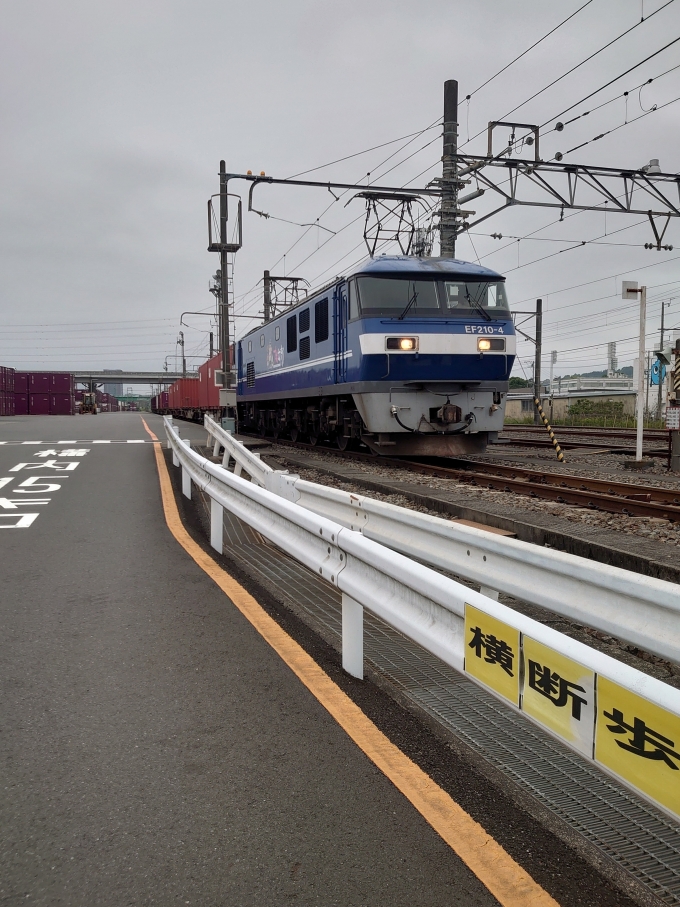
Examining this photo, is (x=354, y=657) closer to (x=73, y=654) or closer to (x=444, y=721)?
(x=444, y=721)

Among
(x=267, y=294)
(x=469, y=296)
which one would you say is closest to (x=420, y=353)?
(x=469, y=296)

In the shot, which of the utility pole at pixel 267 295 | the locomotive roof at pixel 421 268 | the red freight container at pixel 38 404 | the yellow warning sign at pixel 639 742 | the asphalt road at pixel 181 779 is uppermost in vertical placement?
the utility pole at pixel 267 295

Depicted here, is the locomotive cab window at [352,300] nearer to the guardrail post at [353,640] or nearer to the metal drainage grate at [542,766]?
the metal drainage grate at [542,766]

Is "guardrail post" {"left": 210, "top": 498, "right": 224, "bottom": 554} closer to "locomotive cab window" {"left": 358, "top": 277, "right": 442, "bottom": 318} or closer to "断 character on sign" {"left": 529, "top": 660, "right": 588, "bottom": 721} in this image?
"断 character on sign" {"left": 529, "top": 660, "right": 588, "bottom": 721}

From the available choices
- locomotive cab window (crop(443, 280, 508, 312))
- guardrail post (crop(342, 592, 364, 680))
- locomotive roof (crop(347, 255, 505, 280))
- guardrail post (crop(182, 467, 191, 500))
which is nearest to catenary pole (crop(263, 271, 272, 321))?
locomotive roof (crop(347, 255, 505, 280))

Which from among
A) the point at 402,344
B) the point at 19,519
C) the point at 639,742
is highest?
the point at 402,344

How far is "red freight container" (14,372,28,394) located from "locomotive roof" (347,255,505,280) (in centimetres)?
5570

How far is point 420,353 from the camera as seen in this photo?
12.6m

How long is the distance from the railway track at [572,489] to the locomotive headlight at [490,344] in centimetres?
197

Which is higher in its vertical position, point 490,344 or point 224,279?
point 224,279

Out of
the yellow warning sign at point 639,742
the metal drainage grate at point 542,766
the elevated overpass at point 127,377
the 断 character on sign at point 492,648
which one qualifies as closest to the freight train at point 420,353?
the metal drainage grate at point 542,766

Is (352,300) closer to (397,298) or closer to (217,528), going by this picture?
(397,298)

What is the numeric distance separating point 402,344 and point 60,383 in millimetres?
57164

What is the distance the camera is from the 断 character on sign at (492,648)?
2.44 meters
